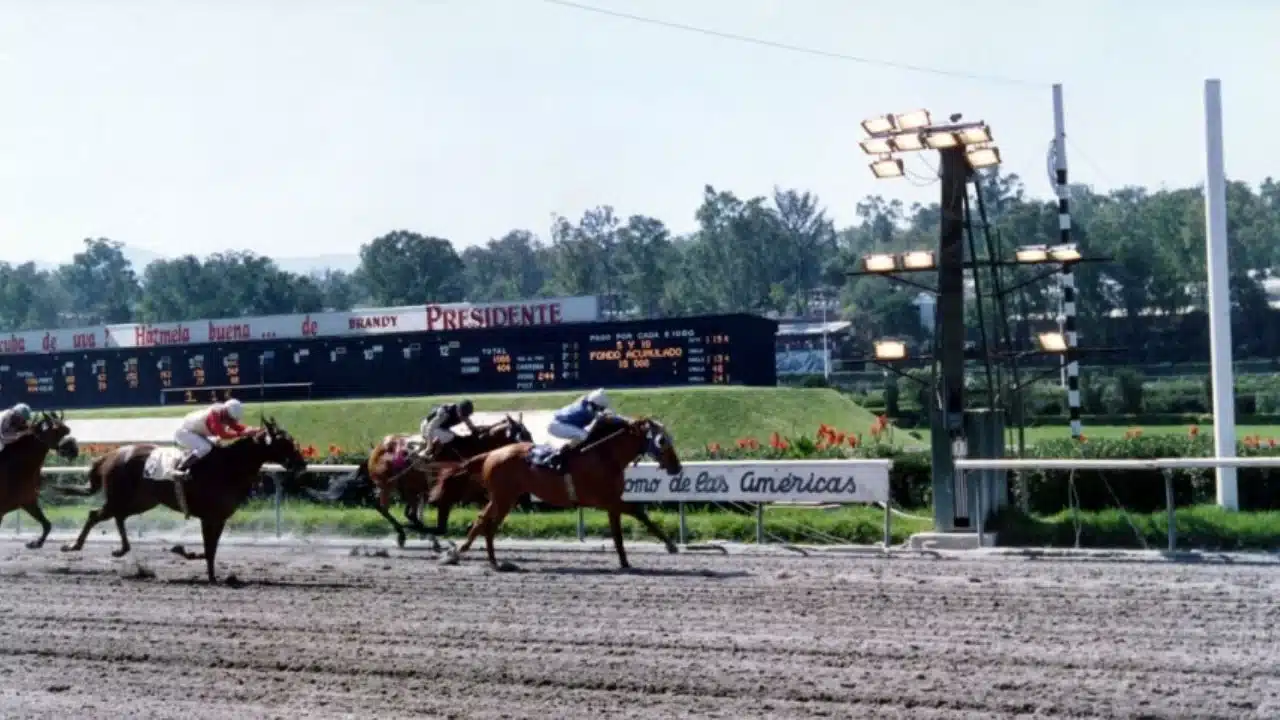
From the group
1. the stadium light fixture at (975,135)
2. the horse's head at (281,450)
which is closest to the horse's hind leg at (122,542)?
the horse's head at (281,450)

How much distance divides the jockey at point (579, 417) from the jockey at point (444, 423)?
2227 mm

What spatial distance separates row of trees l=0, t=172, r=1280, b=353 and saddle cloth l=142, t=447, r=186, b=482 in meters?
41.5

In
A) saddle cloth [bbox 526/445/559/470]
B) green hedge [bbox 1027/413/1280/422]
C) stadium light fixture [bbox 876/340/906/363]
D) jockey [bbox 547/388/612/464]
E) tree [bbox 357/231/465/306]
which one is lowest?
green hedge [bbox 1027/413/1280/422]

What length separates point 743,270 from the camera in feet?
266

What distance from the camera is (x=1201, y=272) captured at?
185 ft

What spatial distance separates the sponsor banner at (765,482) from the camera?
Result: 16.0 meters

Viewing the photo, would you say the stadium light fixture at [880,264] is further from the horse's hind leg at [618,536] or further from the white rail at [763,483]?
the horse's hind leg at [618,536]

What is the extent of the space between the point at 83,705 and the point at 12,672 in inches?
57.0

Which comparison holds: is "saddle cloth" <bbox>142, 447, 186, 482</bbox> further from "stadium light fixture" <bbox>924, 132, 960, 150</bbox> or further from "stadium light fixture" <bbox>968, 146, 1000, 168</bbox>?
"stadium light fixture" <bbox>968, 146, 1000, 168</bbox>

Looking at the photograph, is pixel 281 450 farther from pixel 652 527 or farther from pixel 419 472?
pixel 652 527

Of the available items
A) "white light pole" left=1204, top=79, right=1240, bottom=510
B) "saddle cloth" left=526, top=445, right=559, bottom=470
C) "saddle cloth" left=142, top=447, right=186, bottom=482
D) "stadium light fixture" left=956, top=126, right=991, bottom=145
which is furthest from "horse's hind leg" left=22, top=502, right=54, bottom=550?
"white light pole" left=1204, top=79, right=1240, bottom=510

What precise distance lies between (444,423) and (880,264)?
5.27 meters

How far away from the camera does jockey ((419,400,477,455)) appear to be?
1755 centimetres

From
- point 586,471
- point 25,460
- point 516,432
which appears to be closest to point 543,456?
point 586,471
